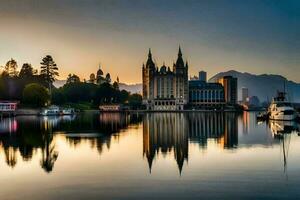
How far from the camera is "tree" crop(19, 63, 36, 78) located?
521 ft

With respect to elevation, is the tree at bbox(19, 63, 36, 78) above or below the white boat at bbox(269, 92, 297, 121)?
above

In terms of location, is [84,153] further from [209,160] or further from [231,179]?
[231,179]

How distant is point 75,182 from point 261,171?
11669mm

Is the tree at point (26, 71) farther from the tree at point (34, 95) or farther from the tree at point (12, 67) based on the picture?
the tree at point (34, 95)

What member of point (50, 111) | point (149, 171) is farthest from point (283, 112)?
point (50, 111)

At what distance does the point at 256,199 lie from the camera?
20.3 m

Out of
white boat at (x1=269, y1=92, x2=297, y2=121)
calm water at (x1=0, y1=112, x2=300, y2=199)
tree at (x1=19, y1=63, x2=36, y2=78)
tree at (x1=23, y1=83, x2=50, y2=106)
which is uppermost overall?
tree at (x1=19, y1=63, x2=36, y2=78)

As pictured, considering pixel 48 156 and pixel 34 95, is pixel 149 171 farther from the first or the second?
pixel 34 95

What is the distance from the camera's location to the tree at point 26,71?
15889 centimetres

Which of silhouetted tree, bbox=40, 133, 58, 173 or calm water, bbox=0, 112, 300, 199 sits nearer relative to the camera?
calm water, bbox=0, 112, 300, 199

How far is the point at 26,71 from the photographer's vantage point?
16100 centimetres

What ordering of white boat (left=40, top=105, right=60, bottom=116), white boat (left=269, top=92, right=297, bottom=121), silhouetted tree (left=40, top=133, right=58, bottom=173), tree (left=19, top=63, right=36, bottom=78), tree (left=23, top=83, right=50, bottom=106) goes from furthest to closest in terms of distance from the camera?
tree (left=19, top=63, right=36, bottom=78) → tree (left=23, top=83, right=50, bottom=106) → white boat (left=40, top=105, right=60, bottom=116) → white boat (left=269, top=92, right=297, bottom=121) → silhouetted tree (left=40, top=133, right=58, bottom=173)

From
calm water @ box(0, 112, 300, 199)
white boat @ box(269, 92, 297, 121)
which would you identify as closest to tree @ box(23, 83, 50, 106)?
white boat @ box(269, 92, 297, 121)

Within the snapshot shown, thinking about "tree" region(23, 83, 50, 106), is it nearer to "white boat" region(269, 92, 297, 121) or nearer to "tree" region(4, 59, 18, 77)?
"tree" region(4, 59, 18, 77)
